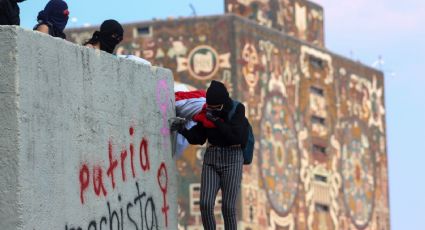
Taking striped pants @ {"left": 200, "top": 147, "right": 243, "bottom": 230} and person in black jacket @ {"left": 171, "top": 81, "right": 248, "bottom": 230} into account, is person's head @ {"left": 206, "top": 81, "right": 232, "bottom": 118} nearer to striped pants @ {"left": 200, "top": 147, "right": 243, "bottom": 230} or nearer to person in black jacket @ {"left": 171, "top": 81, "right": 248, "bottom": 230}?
person in black jacket @ {"left": 171, "top": 81, "right": 248, "bottom": 230}

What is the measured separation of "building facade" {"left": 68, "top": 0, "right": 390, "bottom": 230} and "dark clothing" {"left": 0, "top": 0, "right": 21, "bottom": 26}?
166 ft

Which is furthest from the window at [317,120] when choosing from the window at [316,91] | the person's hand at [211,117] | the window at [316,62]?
the person's hand at [211,117]

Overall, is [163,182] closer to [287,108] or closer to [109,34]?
[109,34]

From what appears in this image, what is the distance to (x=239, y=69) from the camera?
6819 cm

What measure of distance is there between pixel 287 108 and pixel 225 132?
58.3m

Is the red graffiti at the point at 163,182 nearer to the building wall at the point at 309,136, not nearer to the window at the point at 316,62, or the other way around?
the building wall at the point at 309,136

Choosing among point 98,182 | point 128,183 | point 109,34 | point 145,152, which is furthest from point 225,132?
point 98,182

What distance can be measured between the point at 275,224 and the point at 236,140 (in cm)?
5682

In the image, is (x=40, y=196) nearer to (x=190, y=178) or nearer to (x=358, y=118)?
(x=190, y=178)

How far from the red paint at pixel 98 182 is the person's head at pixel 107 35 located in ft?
4.98

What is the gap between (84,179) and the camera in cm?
1264

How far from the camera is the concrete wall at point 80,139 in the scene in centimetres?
1145

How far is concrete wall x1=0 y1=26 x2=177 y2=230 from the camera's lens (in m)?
11.4

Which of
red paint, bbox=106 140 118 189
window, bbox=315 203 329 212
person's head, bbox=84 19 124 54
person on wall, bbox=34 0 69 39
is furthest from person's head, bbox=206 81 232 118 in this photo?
window, bbox=315 203 329 212
